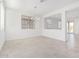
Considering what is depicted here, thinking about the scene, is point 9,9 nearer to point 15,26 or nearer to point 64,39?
point 15,26

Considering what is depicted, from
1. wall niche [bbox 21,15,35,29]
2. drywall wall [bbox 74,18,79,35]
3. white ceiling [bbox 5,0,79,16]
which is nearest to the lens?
white ceiling [bbox 5,0,79,16]

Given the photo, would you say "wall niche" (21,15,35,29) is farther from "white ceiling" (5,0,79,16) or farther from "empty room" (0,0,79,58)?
"white ceiling" (5,0,79,16)

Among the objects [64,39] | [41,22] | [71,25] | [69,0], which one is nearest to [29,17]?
[41,22]

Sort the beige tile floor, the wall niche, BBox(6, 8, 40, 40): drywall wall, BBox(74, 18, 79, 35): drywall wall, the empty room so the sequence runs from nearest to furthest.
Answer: the beige tile floor < the empty room < BBox(6, 8, 40, 40): drywall wall < the wall niche < BBox(74, 18, 79, 35): drywall wall

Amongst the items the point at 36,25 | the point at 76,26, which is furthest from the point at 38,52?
the point at 76,26

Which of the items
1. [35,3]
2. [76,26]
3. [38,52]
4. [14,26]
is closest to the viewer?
[38,52]

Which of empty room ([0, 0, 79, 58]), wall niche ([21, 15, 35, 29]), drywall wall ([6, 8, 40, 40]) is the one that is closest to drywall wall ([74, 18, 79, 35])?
empty room ([0, 0, 79, 58])

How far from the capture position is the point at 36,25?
8852 mm

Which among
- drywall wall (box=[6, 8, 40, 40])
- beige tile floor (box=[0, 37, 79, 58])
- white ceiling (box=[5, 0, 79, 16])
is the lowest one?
beige tile floor (box=[0, 37, 79, 58])

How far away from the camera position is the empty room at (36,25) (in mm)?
4039

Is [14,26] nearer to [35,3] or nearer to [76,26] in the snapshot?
[35,3]

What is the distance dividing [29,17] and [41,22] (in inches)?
78.7

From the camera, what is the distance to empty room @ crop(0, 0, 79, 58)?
4.04m

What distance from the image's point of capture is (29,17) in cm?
753
